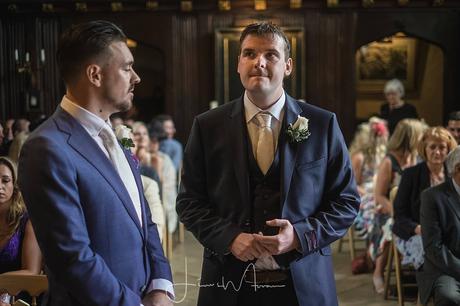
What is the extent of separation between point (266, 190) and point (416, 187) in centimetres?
310

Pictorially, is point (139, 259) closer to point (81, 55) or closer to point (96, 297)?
point (96, 297)

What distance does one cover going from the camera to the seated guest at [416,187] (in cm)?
530

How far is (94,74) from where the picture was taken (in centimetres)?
207

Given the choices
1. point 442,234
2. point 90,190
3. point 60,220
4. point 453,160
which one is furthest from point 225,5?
point 60,220

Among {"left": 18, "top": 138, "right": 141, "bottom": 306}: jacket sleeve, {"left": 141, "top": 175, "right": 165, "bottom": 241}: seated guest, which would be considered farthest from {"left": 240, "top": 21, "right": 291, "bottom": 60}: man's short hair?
{"left": 141, "top": 175, "right": 165, "bottom": 241}: seated guest

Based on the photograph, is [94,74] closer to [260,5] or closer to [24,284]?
[24,284]

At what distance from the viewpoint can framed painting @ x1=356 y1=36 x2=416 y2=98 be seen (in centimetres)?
1455

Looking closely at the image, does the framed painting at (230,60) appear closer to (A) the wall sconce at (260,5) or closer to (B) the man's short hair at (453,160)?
(A) the wall sconce at (260,5)

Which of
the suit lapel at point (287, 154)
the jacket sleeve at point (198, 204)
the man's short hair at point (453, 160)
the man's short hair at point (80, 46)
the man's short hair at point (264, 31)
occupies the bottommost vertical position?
the man's short hair at point (453, 160)

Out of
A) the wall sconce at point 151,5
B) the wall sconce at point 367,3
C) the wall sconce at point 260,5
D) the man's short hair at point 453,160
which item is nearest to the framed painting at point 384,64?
the wall sconce at point 367,3

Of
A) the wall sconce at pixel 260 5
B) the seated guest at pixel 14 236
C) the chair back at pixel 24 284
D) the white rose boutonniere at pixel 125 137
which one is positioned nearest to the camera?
the white rose boutonniere at pixel 125 137

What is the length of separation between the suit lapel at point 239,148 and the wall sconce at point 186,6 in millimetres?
9128

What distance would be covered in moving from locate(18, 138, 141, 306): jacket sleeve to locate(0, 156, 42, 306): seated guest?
1.80 m

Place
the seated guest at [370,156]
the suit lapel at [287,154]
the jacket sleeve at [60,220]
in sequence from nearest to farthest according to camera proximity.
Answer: the jacket sleeve at [60,220]
the suit lapel at [287,154]
the seated guest at [370,156]
